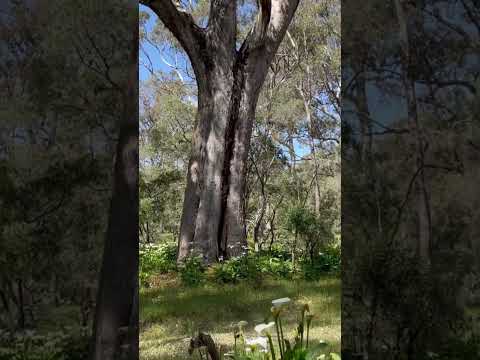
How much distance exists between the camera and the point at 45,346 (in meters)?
1.76

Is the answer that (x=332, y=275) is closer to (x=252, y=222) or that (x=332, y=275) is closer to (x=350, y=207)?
(x=350, y=207)

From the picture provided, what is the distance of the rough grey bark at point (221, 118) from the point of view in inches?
322

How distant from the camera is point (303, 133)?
2000cm

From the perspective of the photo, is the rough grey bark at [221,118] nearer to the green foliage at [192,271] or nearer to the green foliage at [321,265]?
the green foliage at [192,271]

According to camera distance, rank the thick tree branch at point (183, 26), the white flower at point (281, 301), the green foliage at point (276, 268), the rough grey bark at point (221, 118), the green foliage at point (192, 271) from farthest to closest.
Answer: the rough grey bark at point (221, 118), the thick tree branch at point (183, 26), the green foliage at point (276, 268), the green foliage at point (192, 271), the white flower at point (281, 301)

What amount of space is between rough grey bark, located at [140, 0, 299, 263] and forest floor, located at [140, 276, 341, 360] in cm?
135

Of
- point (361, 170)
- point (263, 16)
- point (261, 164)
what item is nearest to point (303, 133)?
point (261, 164)

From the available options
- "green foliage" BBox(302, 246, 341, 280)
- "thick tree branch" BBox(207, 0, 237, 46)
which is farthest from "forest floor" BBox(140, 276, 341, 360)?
"thick tree branch" BBox(207, 0, 237, 46)

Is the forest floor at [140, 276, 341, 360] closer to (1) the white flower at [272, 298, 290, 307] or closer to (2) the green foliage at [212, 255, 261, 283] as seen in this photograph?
(2) the green foliage at [212, 255, 261, 283]

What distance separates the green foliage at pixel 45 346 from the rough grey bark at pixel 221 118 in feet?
20.5

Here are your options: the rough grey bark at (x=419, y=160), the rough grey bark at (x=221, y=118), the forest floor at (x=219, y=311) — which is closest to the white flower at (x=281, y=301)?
the rough grey bark at (x=419, y=160)

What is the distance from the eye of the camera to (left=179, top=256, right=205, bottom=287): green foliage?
22.9 feet

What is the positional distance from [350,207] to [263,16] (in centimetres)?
679

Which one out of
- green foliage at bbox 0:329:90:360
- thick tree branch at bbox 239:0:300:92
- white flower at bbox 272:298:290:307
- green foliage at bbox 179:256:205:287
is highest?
thick tree branch at bbox 239:0:300:92
